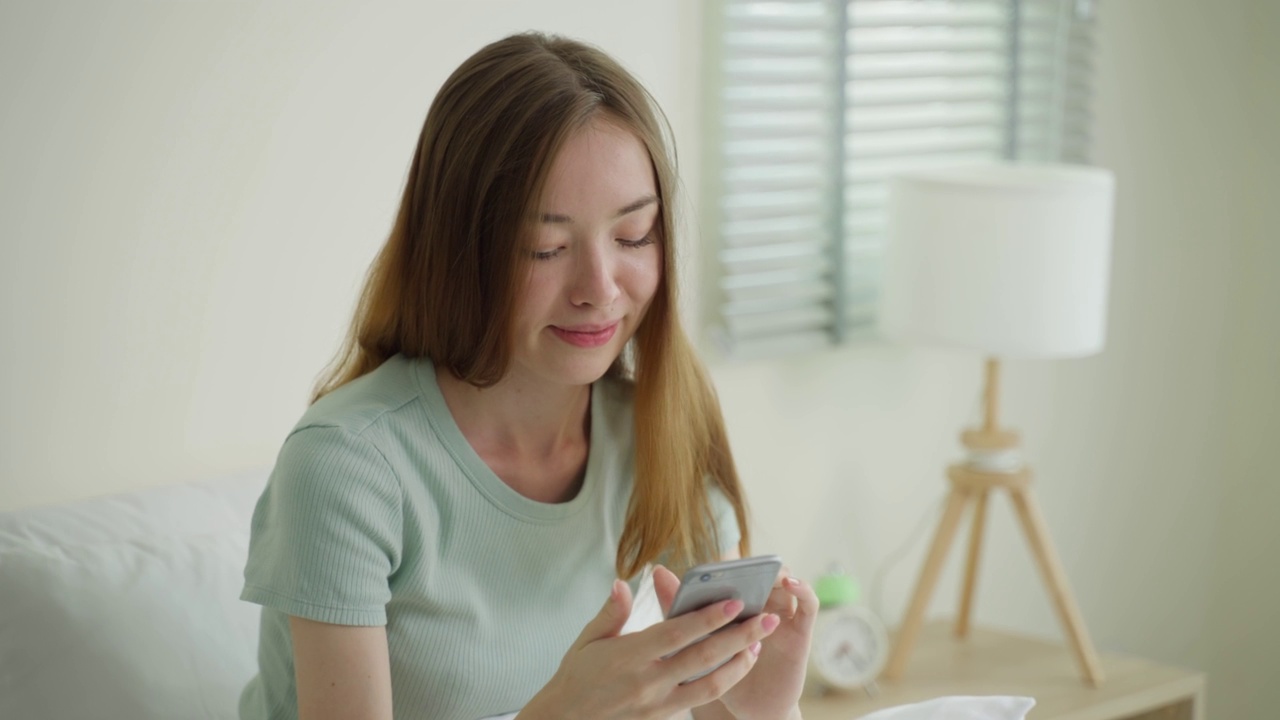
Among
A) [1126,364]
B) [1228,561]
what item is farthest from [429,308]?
[1228,561]

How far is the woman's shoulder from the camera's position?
1.30 meters

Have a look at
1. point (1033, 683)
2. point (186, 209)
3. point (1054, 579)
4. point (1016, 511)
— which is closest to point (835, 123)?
point (1016, 511)

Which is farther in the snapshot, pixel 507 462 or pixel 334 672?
pixel 507 462

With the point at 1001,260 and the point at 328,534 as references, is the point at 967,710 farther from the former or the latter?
the point at 1001,260

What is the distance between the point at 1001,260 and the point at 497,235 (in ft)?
3.74

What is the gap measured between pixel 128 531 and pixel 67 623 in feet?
0.55

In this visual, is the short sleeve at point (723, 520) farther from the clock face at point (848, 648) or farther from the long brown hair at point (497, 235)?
the clock face at point (848, 648)

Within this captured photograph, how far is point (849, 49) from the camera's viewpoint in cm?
237

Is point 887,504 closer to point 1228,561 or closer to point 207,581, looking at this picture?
point 1228,561

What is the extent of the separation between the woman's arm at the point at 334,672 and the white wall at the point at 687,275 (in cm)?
63

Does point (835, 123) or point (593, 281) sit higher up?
point (835, 123)

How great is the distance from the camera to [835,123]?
7.78ft

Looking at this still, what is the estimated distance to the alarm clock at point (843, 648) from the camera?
2.19m

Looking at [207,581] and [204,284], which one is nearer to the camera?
[207,581]
